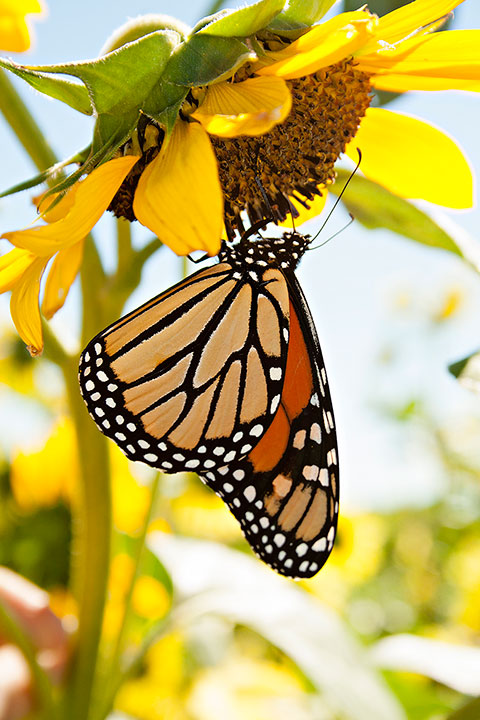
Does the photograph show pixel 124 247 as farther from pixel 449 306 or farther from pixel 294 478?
pixel 449 306

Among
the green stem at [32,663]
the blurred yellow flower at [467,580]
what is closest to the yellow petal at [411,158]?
the green stem at [32,663]

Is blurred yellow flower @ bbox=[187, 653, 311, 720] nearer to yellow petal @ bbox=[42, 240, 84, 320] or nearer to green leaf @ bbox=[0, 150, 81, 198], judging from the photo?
yellow petal @ bbox=[42, 240, 84, 320]

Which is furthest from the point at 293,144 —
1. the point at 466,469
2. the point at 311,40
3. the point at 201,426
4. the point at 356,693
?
the point at 466,469

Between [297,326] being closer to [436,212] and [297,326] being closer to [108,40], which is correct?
[436,212]

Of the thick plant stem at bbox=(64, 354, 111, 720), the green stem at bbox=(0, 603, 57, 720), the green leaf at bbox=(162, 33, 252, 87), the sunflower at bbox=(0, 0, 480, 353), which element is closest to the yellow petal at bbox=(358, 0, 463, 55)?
the sunflower at bbox=(0, 0, 480, 353)

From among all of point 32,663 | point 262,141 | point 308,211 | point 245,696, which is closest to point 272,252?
point 308,211
